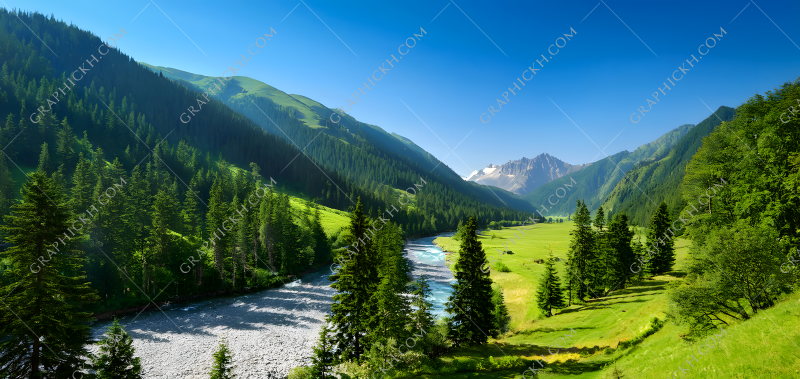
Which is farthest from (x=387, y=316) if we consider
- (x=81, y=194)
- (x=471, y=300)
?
(x=81, y=194)

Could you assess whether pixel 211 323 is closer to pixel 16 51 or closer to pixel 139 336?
pixel 139 336

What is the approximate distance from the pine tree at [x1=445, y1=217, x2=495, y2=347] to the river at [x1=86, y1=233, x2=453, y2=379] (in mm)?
15094

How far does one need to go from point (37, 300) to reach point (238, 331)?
27.8 metres

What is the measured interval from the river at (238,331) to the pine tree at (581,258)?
81.1 feet

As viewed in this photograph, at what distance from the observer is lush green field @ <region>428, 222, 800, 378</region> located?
51.9 feet

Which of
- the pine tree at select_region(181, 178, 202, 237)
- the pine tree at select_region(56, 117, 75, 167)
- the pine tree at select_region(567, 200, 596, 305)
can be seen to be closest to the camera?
the pine tree at select_region(567, 200, 596, 305)

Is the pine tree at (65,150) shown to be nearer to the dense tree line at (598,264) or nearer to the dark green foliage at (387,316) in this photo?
the dark green foliage at (387,316)

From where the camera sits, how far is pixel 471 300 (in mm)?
37312

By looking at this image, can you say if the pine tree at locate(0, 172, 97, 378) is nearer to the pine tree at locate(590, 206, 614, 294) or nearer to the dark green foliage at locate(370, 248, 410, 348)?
the dark green foliage at locate(370, 248, 410, 348)

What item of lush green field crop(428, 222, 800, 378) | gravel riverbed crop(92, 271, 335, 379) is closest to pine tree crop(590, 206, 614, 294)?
lush green field crop(428, 222, 800, 378)

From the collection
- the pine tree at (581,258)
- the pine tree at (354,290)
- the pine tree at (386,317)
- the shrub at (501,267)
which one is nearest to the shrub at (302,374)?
the pine tree at (354,290)

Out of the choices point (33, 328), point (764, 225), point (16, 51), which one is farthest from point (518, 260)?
point (16, 51)

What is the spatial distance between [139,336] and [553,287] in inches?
2474

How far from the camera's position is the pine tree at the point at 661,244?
2180 inches
